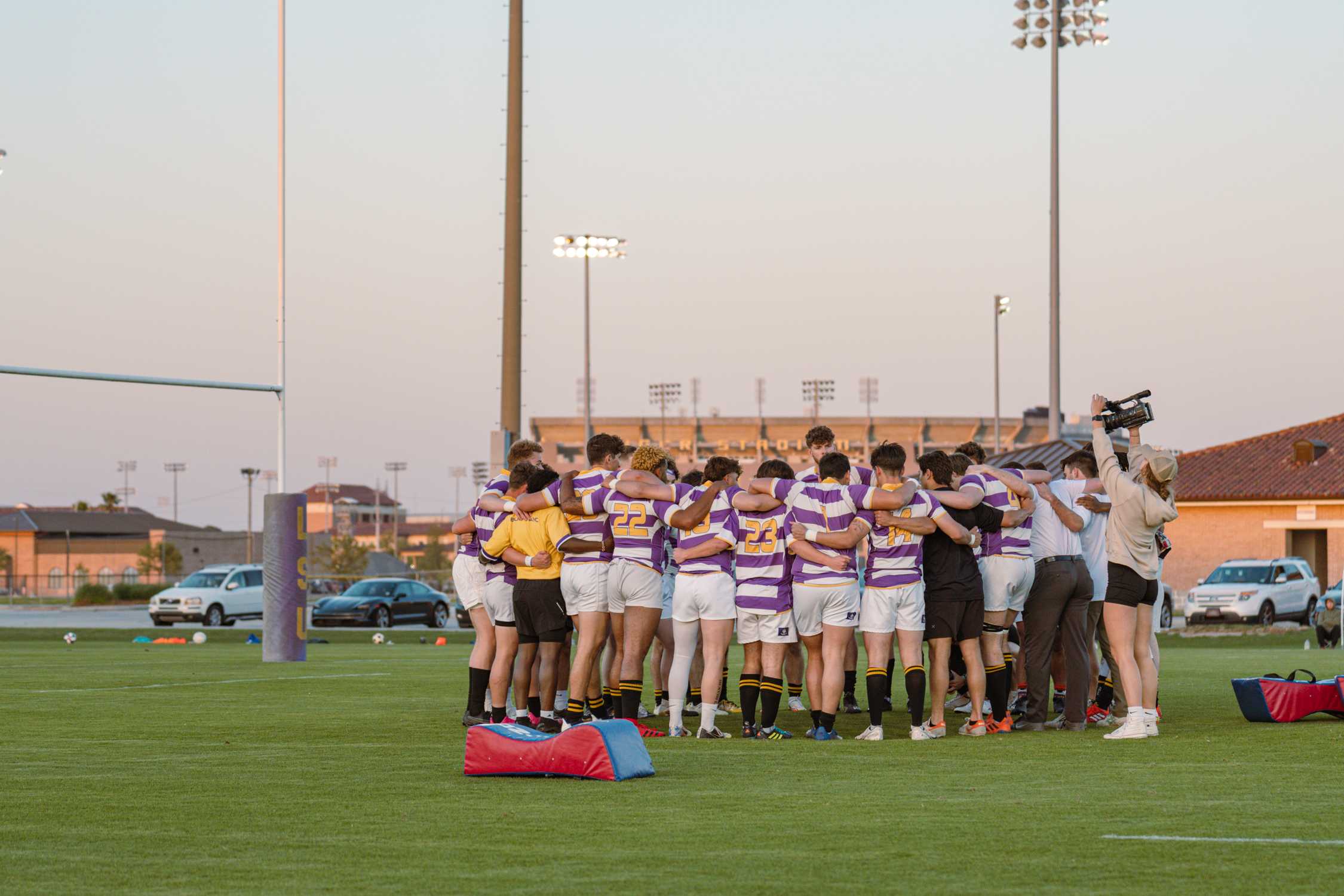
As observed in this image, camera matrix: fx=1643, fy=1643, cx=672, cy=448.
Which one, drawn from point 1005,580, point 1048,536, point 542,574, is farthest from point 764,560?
point 1048,536

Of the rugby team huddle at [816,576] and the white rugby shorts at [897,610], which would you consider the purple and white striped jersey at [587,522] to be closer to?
the rugby team huddle at [816,576]

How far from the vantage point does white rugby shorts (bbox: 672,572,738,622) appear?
1183cm

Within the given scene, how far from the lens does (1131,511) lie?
11.6m

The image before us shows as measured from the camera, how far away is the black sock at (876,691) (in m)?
11.8

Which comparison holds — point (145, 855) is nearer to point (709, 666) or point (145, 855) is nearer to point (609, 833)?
point (609, 833)

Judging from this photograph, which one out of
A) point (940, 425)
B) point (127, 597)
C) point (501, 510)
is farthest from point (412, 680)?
point (940, 425)

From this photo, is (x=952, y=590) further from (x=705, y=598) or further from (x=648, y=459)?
(x=648, y=459)

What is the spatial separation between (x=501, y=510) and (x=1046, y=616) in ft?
13.7

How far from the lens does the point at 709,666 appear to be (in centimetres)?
1188

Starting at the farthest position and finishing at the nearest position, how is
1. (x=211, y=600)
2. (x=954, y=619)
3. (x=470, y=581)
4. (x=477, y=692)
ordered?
(x=211, y=600) → (x=470, y=581) → (x=477, y=692) → (x=954, y=619)

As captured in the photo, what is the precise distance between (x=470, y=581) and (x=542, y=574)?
1.47 m

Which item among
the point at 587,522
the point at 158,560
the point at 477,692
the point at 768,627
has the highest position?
the point at 587,522

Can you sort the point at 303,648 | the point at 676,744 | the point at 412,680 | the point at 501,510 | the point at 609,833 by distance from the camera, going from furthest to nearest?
1. the point at 303,648
2. the point at 412,680
3. the point at 501,510
4. the point at 676,744
5. the point at 609,833

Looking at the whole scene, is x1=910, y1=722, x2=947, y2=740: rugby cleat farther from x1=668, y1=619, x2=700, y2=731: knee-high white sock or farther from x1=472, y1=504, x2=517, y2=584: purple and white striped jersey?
x1=472, y1=504, x2=517, y2=584: purple and white striped jersey
